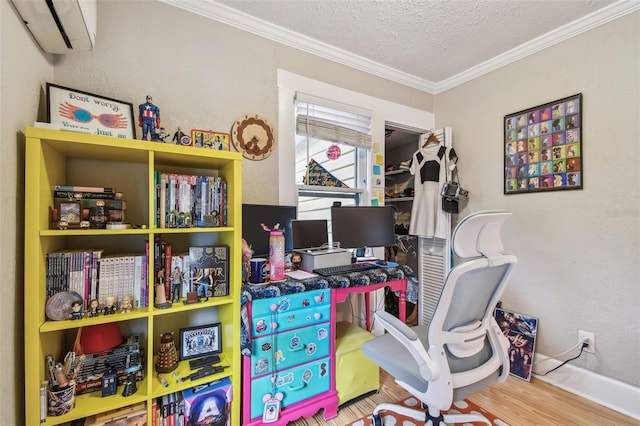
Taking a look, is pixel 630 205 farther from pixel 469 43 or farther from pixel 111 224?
pixel 111 224

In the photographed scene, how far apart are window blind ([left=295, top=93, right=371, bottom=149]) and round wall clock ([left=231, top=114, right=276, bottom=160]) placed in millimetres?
256

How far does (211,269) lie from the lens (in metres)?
1.46

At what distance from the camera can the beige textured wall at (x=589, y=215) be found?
5.64ft

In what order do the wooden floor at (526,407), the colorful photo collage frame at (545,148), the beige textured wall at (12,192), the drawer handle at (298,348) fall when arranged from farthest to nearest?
1. the colorful photo collage frame at (545,148)
2. the wooden floor at (526,407)
3. the drawer handle at (298,348)
4. the beige textured wall at (12,192)

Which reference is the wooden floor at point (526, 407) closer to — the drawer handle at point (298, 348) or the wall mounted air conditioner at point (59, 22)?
the drawer handle at point (298, 348)

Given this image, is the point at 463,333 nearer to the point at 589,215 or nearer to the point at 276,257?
the point at 276,257

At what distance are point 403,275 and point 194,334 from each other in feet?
4.39

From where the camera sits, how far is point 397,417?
159 centimetres

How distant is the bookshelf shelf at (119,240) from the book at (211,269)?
0.11ft

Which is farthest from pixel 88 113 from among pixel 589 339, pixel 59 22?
pixel 589 339

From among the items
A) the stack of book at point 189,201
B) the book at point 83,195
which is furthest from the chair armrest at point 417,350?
the book at point 83,195

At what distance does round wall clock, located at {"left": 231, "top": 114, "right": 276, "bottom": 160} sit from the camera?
1862 millimetres

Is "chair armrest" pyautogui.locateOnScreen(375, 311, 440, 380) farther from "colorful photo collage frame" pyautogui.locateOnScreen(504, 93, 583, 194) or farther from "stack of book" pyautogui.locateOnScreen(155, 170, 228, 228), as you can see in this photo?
"colorful photo collage frame" pyautogui.locateOnScreen(504, 93, 583, 194)

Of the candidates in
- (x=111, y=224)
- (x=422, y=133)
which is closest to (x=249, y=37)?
(x=111, y=224)
